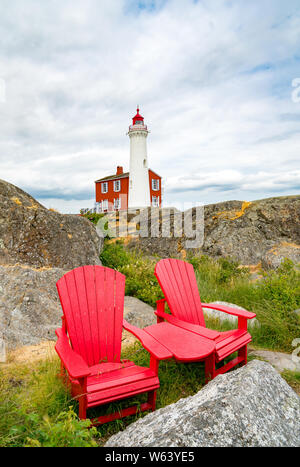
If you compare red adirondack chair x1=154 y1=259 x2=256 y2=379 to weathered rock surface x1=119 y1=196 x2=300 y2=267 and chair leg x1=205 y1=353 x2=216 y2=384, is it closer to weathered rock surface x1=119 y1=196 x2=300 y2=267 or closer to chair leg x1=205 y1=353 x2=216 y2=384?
chair leg x1=205 y1=353 x2=216 y2=384

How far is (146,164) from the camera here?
2298 cm

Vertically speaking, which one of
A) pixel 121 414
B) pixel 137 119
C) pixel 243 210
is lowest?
pixel 121 414

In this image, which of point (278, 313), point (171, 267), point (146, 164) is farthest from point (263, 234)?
point (146, 164)

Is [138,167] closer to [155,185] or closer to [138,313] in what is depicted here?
[155,185]

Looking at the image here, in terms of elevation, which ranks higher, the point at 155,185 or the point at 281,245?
the point at 155,185

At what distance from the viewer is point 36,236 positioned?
15.4 feet

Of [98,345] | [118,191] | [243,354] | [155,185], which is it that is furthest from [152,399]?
[155,185]

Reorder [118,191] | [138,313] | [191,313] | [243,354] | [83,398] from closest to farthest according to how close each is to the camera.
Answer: [83,398]
[243,354]
[191,313]
[138,313]
[118,191]

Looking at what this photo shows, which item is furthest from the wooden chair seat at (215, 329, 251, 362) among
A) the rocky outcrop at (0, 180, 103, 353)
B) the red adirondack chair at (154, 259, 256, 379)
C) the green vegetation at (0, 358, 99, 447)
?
the rocky outcrop at (0, 180, 103, 353)

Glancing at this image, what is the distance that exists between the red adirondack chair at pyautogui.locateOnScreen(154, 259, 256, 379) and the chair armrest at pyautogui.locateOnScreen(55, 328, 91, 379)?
1.13 meters

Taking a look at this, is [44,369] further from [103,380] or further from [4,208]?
[4,208]

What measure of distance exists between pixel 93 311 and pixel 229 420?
158 centimetres

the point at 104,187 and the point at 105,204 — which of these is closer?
the point at 105,204

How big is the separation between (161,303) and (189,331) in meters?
0.47
